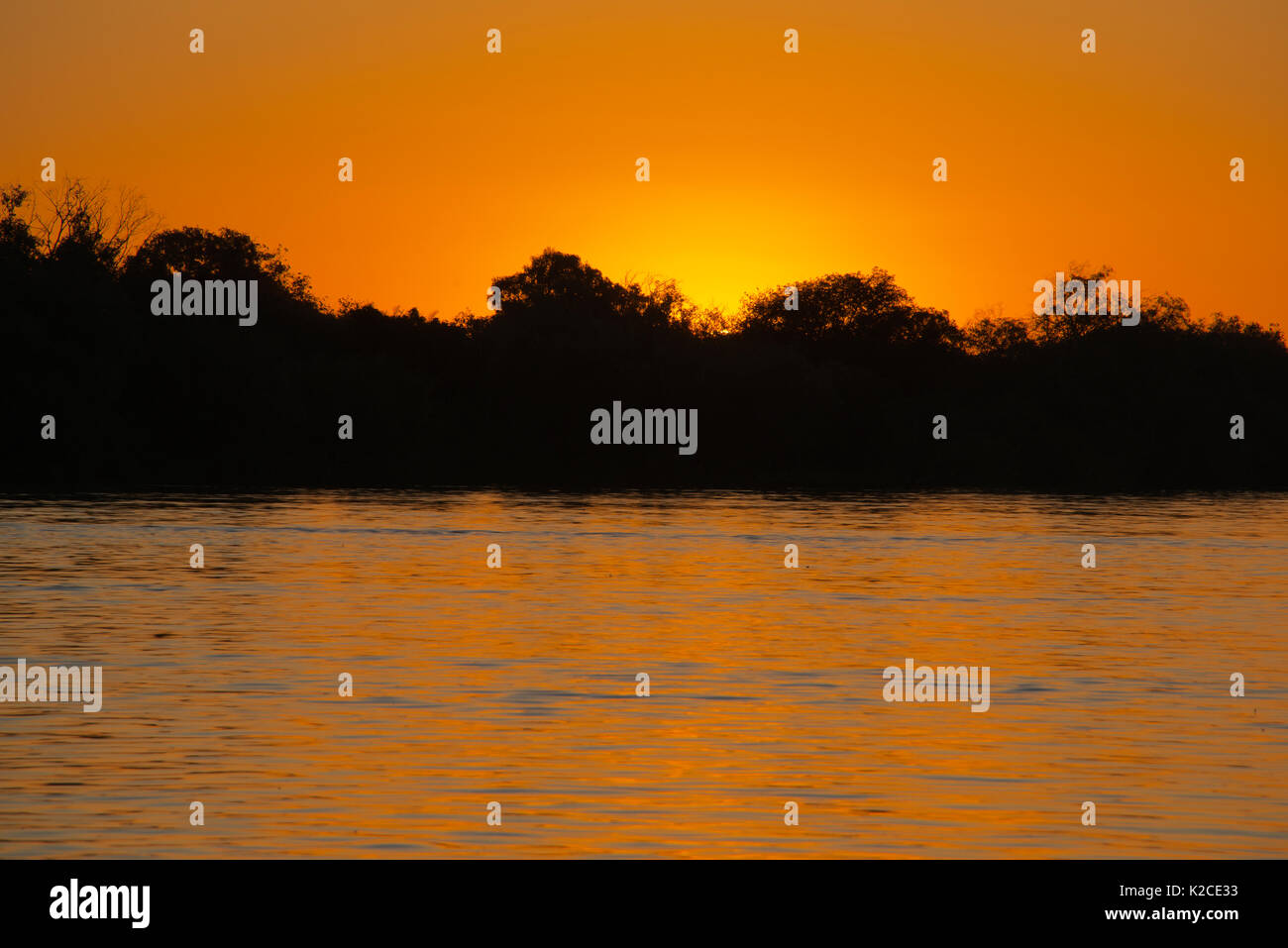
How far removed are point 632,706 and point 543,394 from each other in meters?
101

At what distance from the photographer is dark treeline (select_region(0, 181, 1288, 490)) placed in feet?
328

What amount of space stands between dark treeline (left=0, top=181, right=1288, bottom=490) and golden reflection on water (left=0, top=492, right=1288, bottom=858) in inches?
1985

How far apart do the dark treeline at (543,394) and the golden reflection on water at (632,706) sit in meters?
50.4

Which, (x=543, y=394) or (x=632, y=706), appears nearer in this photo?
(x=632, y=706)

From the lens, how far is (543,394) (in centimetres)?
12294

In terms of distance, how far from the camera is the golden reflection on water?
1585cm

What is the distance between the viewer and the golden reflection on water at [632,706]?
52.0 ft

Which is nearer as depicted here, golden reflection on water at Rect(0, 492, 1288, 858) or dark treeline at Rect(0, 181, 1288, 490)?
golden reflection on water at Rect(0, 492, 1288, 858)

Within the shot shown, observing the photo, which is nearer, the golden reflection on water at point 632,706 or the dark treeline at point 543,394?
the golden reflection on water at point 632,706
